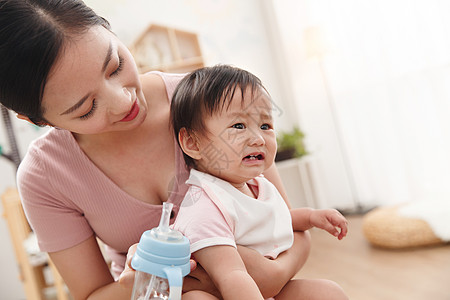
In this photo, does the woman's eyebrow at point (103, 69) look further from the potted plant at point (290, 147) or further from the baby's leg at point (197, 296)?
the potted plant at point (290, 147)

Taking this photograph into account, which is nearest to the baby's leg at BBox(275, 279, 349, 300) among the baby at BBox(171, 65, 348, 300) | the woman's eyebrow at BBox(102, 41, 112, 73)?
the baby at BBox(171, 65, 348, 300)

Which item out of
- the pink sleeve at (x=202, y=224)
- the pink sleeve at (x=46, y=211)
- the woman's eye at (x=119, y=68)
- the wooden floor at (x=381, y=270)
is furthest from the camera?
the wooden floor at (x=381, y=270)

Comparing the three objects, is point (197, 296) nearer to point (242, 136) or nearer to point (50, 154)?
point (242, 136)

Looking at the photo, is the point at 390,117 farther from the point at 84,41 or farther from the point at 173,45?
the point at 84,41

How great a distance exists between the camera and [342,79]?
374cm

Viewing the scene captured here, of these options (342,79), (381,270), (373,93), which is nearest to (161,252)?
(381,270)

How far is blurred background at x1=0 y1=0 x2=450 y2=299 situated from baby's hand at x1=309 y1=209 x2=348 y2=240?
2066 mm

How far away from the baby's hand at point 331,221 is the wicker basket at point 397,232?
76.3 inches

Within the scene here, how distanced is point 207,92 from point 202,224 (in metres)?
0.24

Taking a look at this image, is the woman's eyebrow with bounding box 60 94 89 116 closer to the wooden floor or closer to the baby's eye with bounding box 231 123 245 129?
the baby's eye with bounding box 231 123 245 129

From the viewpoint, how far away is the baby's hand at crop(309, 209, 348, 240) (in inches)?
36.2

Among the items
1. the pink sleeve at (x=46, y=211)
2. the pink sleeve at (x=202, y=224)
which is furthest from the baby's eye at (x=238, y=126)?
the pink sleeve at (x=46, y=211)

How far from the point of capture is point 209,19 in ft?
13.9

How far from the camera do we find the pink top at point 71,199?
1.00 m
